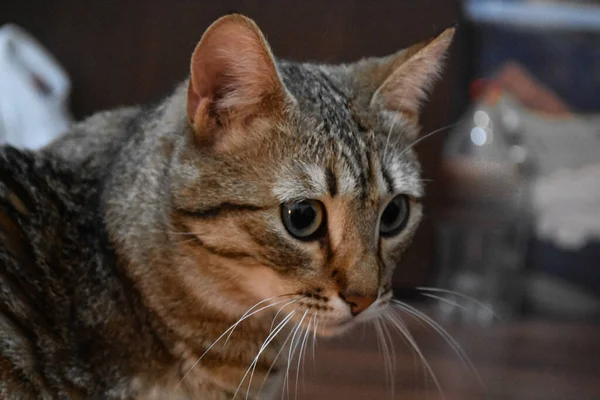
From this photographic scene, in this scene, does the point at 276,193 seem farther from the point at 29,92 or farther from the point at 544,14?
the point at 544,14

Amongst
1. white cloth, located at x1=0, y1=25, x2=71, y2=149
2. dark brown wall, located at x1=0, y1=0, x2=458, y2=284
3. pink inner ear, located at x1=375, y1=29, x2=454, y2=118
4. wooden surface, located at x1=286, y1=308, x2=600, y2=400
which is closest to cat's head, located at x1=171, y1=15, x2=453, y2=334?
pink inner ear, located at x1=375, y1=29, x2=454, y2=118

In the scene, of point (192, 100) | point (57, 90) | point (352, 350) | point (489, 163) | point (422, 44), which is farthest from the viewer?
point (489, 163)

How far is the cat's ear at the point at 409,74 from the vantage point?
32.9 inches

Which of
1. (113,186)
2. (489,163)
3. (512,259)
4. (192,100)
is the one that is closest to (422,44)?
(192,100)

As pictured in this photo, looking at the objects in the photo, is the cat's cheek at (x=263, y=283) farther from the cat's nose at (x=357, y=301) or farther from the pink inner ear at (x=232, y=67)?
the pink inner ear at (x=232, y=67)

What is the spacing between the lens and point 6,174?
2.52 ft

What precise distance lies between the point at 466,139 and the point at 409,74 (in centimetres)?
105

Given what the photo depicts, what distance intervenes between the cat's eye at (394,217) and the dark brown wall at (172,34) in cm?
54

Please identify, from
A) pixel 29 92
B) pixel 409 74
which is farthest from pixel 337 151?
pixel 29 92

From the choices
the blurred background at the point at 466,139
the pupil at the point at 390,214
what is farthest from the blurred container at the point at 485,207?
the pupil at the point at 390,214

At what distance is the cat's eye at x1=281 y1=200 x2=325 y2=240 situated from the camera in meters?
0.72

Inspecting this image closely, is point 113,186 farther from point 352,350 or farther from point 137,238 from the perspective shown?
point 352,350

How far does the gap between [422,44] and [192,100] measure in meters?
0.30

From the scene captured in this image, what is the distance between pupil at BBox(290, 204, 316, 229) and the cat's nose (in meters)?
0.09
